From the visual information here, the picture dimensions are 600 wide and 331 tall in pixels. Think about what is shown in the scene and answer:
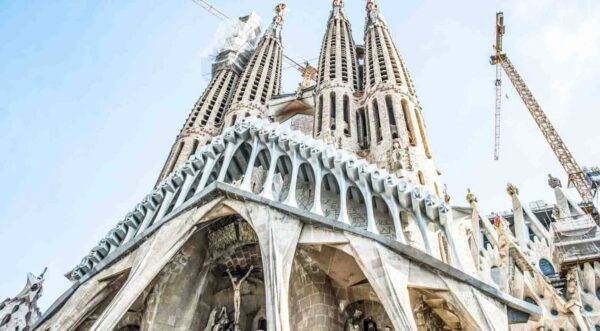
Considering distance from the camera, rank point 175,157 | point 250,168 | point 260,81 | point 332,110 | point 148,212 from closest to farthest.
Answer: point 250,168
point 148,212
point 332,110
point 175,157
point 260,81

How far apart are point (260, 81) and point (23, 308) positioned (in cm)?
1496

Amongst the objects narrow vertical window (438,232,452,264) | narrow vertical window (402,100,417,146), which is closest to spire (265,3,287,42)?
narrow vertical window (402,100,417,146)

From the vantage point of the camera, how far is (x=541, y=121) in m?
32.6

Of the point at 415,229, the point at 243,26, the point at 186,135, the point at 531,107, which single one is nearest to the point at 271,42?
the point at 243,26

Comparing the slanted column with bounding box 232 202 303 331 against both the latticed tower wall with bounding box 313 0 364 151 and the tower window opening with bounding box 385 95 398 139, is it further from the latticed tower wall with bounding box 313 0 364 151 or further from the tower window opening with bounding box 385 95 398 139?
the tower window opening with bounding box 385 95 398 139

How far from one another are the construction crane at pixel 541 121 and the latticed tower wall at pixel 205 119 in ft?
62.4

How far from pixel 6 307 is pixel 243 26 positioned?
22.3 meters

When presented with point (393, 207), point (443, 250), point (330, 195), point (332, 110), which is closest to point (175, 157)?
point (332, 110)

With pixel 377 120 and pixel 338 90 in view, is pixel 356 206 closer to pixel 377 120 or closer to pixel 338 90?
pixel 377 120

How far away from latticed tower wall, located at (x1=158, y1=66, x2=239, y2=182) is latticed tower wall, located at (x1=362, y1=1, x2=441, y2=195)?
7.35 metres

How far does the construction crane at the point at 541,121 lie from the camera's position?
2908 centimetres

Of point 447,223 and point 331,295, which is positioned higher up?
point 447,223

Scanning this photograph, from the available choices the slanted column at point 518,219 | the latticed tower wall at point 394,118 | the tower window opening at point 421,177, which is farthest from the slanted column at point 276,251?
the slanted column at point 518,219

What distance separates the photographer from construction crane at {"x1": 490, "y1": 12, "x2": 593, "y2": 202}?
2908 centimetres
